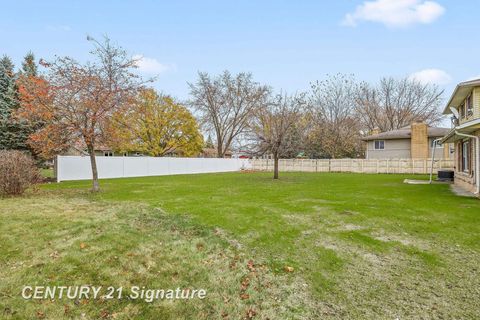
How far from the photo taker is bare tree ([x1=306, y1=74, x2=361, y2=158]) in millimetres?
33281

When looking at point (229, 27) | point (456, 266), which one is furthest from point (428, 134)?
point (456, 266)

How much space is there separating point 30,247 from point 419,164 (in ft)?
88.6

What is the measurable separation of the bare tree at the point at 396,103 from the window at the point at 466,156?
79.7 ft

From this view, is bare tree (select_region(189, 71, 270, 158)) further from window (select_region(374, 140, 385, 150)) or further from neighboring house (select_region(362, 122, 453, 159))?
neighboring house (select_region(362, 122, 453, 159))

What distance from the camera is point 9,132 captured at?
16.2 meters

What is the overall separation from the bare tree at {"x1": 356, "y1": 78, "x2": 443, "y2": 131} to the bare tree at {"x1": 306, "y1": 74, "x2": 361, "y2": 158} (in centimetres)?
220

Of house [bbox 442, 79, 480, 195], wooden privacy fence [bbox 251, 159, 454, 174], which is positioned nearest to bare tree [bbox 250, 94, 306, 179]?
house [bbox 442, 79, 480, 195]

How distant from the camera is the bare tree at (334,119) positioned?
109 ft

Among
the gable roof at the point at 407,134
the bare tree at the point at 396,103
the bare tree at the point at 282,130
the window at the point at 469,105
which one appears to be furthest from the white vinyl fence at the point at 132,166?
the bare tree at the point at 396,103

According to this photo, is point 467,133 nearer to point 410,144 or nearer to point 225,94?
point 410,144

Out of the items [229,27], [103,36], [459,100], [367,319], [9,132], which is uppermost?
[229,27]

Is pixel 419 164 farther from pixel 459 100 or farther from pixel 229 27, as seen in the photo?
pixel 229 27

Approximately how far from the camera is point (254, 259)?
4598mm

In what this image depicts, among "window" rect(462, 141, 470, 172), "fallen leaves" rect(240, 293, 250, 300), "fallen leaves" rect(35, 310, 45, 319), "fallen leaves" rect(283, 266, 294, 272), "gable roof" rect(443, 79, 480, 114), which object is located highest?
"gable roof" rect(443, 79, 480, 114)
